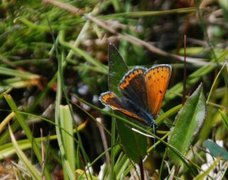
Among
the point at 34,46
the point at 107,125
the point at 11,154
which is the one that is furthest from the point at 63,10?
the point at 11,154

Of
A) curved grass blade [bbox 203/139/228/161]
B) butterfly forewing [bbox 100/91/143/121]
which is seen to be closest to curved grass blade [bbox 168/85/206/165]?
curved grass blade [bbox 203/139/228/161]

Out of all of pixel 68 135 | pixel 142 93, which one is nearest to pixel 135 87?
pixel 142 93

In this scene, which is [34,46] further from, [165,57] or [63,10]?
[165,57]

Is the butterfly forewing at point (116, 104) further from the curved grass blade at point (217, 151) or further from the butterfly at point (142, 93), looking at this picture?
the curved grass blade at point (217, 151)

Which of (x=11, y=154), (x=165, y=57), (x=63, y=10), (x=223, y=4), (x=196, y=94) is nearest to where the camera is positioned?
(x=196, y=94)

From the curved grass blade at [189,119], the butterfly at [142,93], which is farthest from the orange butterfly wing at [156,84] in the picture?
the curved grass blade at [189,119]

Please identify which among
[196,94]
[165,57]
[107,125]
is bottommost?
[107,125]

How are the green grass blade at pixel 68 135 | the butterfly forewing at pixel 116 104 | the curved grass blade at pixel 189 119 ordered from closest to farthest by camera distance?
the butterfly forewing at pixel 116 104
the curved grass blade at pixel 189 119
the green grass blade at pixel 68 135
